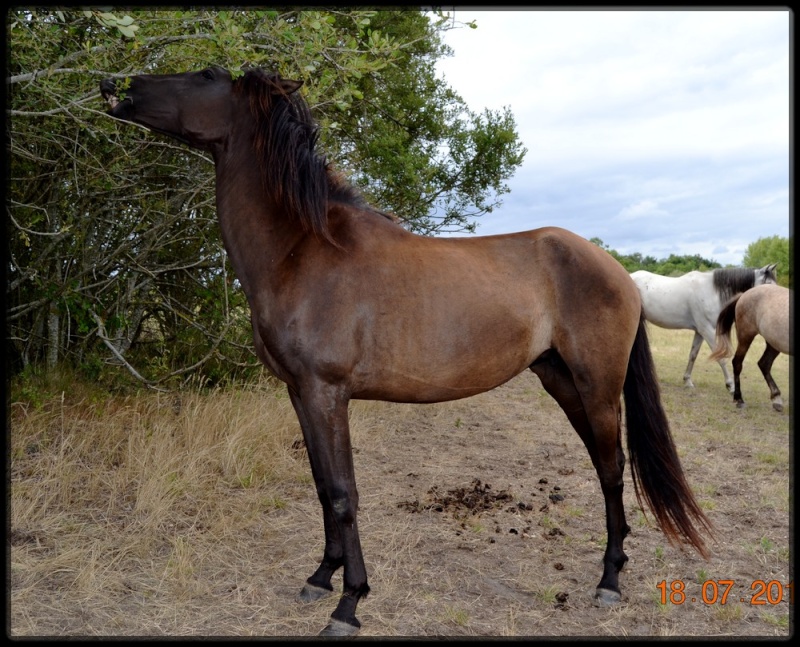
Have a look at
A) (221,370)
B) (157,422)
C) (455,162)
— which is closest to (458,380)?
(157,422)

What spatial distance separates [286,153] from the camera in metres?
2.95

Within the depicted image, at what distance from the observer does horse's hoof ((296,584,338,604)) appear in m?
3.12

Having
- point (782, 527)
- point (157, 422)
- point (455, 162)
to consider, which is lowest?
point (782, 527)

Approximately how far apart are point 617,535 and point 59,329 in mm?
5372

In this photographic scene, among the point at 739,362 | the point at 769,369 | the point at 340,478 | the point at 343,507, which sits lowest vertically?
the point at 343,507

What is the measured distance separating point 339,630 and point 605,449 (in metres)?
1.71

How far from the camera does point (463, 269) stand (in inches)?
121

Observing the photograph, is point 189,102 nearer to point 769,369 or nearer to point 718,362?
point 769,369

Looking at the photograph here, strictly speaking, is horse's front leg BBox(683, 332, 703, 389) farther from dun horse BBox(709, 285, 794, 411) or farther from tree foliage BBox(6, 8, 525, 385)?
tree foliage BBox(6, 8, 525, 385)

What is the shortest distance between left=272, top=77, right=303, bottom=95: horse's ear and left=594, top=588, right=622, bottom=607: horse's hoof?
10.2 feet

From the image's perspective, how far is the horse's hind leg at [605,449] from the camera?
3.22 meters

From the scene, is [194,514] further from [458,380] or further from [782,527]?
[782,527]
